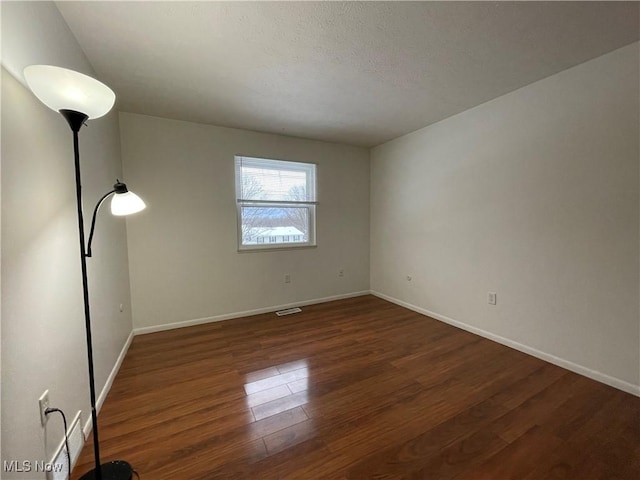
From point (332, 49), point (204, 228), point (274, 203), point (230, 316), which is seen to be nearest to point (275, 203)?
point (274, 203)

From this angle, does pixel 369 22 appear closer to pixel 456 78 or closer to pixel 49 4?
pixel 456 78

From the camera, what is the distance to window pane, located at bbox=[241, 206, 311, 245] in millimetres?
3504

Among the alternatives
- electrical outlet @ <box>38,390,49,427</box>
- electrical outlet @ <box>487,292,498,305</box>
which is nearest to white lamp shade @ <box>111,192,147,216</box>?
electrical outlet @ <box>38,390,49,427</box>

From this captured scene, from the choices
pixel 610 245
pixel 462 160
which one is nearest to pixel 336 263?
pixel 462 160

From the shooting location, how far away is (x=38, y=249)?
1161mm

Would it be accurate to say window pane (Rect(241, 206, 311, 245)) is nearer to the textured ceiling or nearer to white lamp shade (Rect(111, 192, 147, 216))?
the textured ceiling

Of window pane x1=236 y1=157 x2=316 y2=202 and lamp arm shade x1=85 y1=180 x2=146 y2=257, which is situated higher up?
window pane x1=236 y1=157 x2=316 y2=202

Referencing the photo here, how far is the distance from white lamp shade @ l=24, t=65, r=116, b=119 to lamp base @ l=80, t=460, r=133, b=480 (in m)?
1.62

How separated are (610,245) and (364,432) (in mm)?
2202

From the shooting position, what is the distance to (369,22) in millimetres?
1579

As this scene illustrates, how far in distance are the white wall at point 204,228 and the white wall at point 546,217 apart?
1.44 metres

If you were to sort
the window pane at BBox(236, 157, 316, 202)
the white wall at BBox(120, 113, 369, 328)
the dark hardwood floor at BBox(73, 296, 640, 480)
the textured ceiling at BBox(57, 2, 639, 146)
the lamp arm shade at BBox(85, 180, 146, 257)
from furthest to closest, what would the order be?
the window pane at BBox(236, 157, 316, 202) < the white wall at BBox(120, 113, 369, 328) < the textured ceiling at BBox(57, 2, 639, 146) < the dark hardwood floor at BBox(73, 296, 640, 480) < the lamp arm shade at BBox(85, 180, 146, 257)

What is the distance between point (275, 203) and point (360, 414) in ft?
8.77

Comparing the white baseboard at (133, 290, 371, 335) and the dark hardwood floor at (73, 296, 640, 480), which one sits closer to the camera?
the dark hardwood floor at (73, 296, 640, 480)
